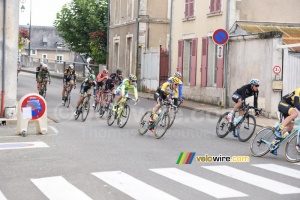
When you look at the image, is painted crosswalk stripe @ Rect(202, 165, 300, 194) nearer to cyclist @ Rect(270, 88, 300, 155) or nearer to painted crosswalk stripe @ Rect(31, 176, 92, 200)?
cyclist @ Rect(270, 88, 300, 155)

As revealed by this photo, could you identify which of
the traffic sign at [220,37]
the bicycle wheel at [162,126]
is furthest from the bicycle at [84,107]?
the traffic sign at [220,37]

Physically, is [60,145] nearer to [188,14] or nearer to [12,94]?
[12,94]

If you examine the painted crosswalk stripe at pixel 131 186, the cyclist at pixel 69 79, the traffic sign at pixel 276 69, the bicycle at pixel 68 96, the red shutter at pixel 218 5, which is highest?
the red shutter at pixel 218 5

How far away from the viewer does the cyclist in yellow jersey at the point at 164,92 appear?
15.5 m

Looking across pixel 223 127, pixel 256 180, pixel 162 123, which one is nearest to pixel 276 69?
pixel 223 127

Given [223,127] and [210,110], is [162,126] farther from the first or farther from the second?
[210,110]

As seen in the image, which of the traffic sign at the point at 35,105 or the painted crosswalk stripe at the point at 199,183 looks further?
the traffic sign at the point at 35,105

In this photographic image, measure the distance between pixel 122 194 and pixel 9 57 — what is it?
1139cm

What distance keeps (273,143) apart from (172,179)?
3.25 metres

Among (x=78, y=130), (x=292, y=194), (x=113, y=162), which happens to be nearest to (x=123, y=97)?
(x=78, y=130)

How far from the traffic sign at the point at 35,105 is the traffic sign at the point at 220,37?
8.85m

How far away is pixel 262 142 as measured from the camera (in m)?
12.2

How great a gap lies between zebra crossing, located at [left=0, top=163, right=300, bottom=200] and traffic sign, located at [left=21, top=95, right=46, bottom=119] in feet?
19.5

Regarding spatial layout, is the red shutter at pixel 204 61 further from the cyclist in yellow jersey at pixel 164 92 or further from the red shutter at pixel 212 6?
the cyclist in yellow jersey at pixel 164 92
